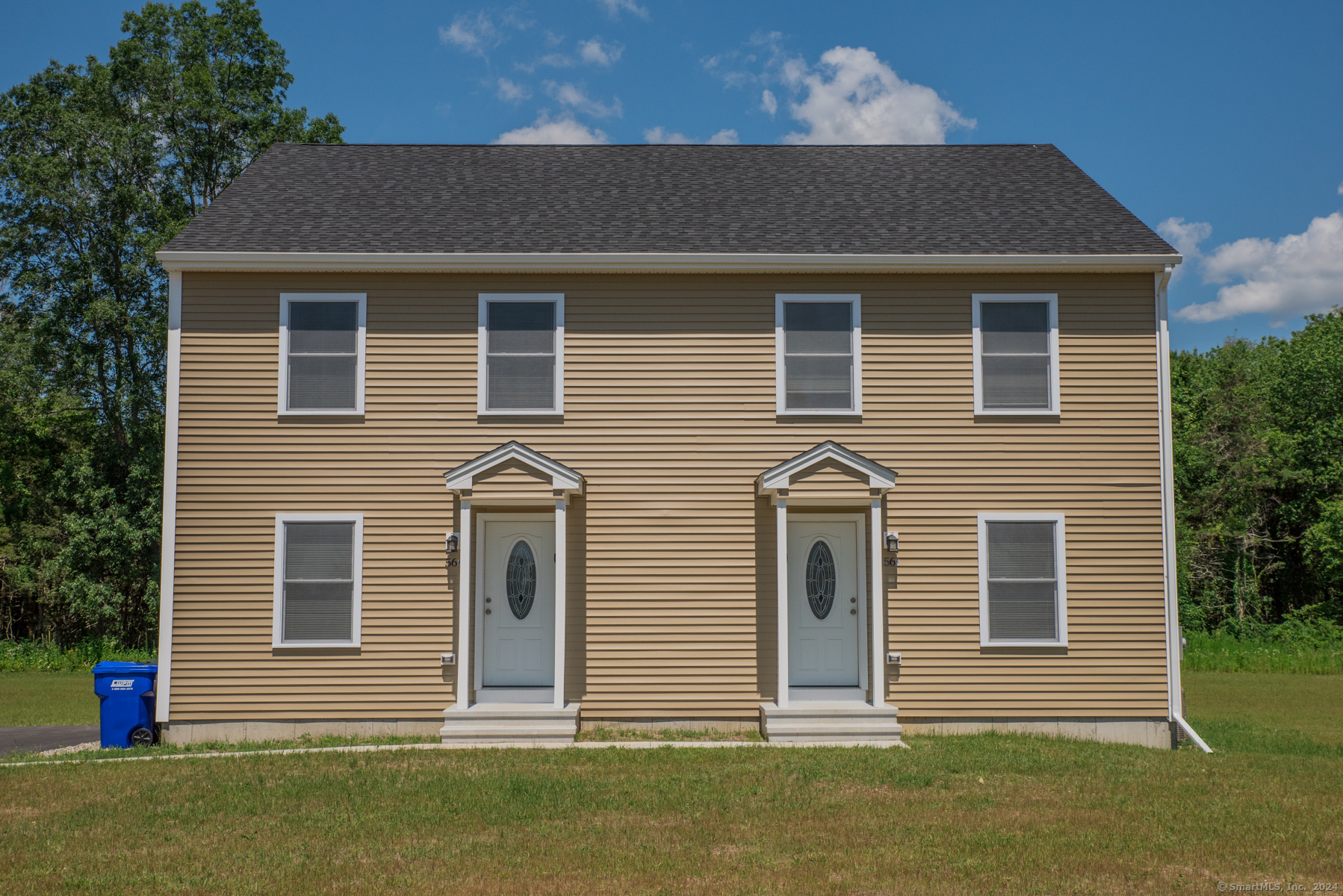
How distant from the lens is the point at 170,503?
36.9ft

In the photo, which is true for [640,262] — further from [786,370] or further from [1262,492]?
[1262,492]

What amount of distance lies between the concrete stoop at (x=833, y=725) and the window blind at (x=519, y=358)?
449 cm

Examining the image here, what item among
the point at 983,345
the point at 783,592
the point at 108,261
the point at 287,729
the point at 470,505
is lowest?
the point at 287,729

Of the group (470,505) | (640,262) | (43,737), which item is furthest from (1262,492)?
(43,737)

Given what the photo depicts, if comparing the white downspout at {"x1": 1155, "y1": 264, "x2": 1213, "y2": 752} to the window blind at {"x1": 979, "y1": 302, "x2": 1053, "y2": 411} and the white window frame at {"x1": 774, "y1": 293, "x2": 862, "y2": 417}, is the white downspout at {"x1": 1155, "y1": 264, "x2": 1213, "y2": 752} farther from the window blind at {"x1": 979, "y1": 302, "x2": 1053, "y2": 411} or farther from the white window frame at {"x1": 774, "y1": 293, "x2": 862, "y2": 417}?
the white window frame at {"x1": 774, "y1": 293, "x2": 862, "y2": 417}

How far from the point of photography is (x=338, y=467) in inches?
451

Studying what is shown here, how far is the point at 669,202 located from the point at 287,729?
8074 millimetres

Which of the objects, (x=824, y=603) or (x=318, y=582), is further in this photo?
(x=824, y=603)

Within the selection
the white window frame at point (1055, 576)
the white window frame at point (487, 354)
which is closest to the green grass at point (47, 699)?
the white window frame at point (487, 354)

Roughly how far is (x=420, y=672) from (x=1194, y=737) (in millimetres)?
8870

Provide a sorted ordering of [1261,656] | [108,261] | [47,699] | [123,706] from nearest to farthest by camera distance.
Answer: [123,706]
[47,699]
[1261,656]
[108,261]

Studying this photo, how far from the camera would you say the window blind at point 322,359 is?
11547 mm

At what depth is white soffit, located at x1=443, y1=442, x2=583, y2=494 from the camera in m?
11.0

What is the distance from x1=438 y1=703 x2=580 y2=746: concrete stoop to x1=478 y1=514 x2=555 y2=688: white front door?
1043 mm
